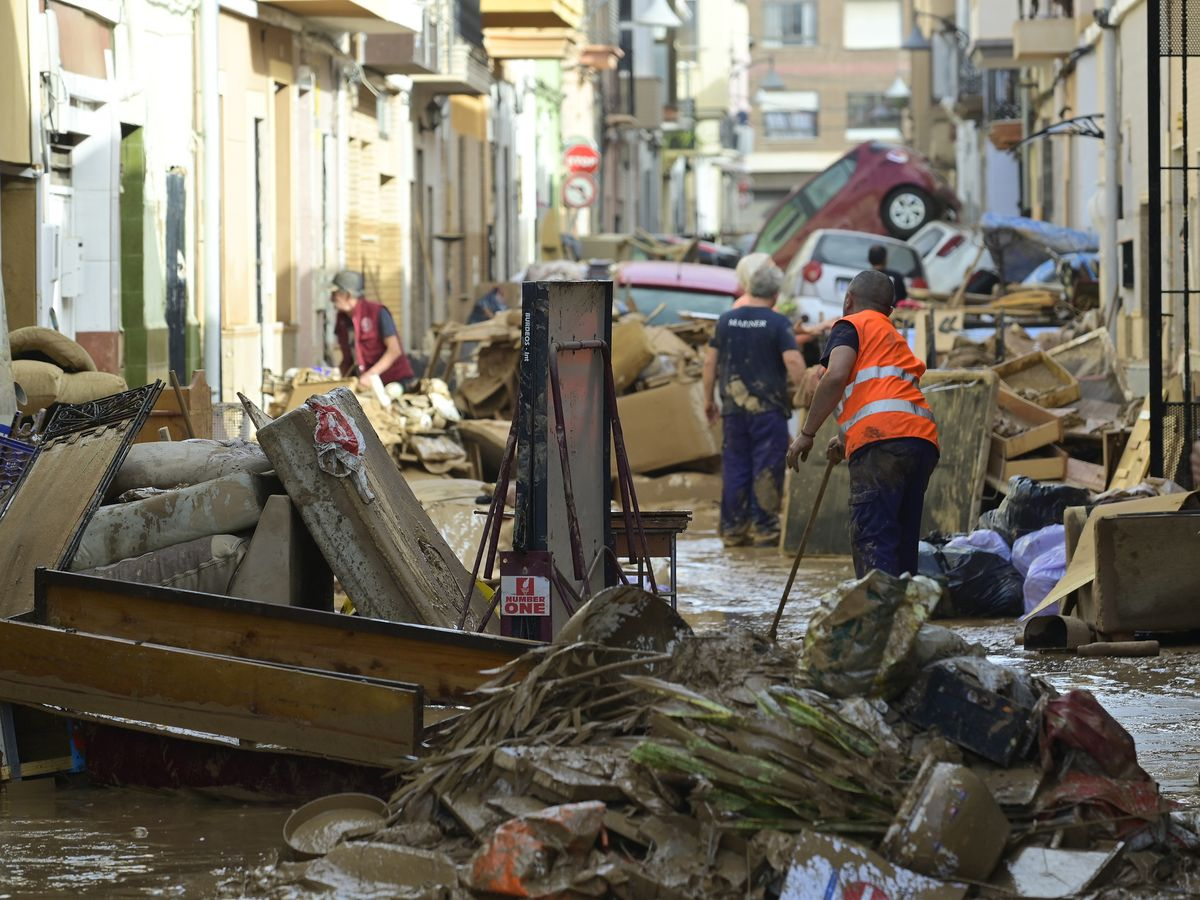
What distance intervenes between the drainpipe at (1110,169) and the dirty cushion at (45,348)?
1234 cm

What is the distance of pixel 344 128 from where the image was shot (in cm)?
2223

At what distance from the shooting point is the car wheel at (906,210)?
40.0m

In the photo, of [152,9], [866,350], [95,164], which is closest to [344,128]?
[152,9]

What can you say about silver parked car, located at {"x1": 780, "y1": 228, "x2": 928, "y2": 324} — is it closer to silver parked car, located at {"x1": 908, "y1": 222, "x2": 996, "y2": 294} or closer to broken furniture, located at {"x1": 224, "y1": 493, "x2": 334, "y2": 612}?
silver parked car, located at {"x1": 908, "y1": 222, "x2": 996, "y2": 294}

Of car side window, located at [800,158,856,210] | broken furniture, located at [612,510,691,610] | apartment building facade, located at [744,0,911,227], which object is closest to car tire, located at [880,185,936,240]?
car side window, located at [800,158,856,210]

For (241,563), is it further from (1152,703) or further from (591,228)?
(591,228)

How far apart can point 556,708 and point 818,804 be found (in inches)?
33.7

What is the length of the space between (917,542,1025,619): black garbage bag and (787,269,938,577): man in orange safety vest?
161 centimetres

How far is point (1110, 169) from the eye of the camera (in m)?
20.8

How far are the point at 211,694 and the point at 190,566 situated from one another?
3.78 feet

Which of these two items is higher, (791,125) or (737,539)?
(791,125)

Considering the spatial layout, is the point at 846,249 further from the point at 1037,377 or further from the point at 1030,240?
the point at 1037,377

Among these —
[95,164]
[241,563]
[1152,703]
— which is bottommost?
[1152,703]

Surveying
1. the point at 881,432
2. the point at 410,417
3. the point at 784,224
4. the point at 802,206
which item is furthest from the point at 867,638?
the point at 784,224
